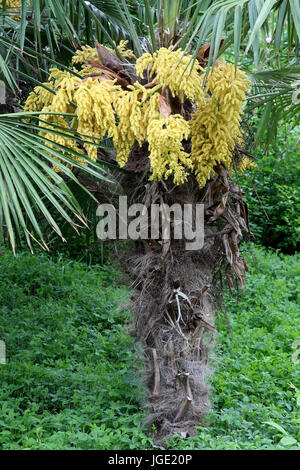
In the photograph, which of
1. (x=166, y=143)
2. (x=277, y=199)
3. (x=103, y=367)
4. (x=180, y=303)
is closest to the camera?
(x=166, y=143)

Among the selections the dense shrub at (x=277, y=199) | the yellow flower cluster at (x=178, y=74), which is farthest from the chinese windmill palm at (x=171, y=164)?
the dense shrub at (x=277, y=199)

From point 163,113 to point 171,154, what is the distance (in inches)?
9.8

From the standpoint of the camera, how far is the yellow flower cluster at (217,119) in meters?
3.29

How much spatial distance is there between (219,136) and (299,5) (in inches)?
31.7

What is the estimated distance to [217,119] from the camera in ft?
11.0

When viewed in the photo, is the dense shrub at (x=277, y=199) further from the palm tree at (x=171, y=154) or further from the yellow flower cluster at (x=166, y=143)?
the yellow flower cluster at (x=166, y=143)

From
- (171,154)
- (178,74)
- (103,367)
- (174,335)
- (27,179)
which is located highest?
(178,74)

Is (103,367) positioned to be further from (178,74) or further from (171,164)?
(178,74)

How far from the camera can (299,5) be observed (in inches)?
→ 111

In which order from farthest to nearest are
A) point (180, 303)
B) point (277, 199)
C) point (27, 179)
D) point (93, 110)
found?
point (277, 199) → point (180, 303) → point (93, 110) → point (27, 179)

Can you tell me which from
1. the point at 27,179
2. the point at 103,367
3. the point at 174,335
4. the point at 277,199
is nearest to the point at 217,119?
the point at 27,179

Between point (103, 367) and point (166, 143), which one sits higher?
point (166, 143)

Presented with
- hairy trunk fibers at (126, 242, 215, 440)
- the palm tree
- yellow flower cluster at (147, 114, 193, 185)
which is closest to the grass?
hairy trunk fibers at (126, 242, 215, 440)

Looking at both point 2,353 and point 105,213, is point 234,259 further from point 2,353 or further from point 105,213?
point 2,353
